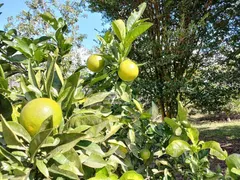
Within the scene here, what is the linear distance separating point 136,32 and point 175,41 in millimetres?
4044

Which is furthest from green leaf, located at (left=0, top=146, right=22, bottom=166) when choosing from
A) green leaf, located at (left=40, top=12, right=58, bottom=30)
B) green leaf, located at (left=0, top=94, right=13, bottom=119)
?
green leaf, located at (left=40, top=12, right=58, bottom=30)

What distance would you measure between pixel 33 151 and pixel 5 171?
0.07 metres

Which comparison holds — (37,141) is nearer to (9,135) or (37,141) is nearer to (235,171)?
(9,135)

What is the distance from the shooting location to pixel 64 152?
47 centimetres

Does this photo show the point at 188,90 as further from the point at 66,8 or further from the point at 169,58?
the point at 66,8

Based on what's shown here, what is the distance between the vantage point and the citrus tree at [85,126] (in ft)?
1.48

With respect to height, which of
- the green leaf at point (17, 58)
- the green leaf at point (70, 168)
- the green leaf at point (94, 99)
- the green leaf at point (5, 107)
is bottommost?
the green leaf at point (70, 168)

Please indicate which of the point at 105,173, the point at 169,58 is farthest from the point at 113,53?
the point at 169,58

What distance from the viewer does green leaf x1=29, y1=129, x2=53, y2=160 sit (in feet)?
1.31

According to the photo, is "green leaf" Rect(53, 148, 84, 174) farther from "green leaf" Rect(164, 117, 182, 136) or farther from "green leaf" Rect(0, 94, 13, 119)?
"green leaf" Rect(164, 117, 182, 136)

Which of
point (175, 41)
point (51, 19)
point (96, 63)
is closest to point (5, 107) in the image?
point (96, 63)

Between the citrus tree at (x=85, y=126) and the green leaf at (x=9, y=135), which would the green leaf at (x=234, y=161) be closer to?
the citrus tree at (x=85, y=126)

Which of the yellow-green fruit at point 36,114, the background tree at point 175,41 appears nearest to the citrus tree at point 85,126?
the yellow-green fruit at point 36,114

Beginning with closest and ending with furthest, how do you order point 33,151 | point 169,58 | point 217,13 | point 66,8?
point 33,151 → point 169,58 → point 217,13 → point 66,8
